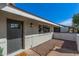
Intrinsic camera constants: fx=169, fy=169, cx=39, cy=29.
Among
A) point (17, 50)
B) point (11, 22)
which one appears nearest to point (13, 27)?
point (11, 22)

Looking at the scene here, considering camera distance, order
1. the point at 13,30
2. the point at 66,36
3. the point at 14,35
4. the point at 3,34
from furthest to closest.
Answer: the point at 66,36 < the point at 14,35 < the point at 13,30 < the point at 3,34

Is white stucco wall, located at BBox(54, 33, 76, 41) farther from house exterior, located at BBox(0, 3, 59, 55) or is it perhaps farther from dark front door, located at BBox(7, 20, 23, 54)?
dark front door, located at BBox(7, 20, 23, 54)

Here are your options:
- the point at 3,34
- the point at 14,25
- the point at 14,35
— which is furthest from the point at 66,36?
the point at 3,34

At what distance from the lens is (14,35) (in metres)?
10.2

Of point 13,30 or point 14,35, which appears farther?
point 14,35

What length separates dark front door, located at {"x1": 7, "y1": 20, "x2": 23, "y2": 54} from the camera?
30.5 feet

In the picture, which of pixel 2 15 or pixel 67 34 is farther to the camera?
pixel 67 34

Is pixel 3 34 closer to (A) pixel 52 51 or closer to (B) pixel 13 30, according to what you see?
(B) pixel 13 30

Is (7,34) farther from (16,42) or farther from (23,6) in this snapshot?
(23,6)

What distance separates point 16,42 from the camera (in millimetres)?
10508

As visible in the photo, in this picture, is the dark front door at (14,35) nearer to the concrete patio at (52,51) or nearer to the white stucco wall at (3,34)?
the white stucco wall at (3,34)

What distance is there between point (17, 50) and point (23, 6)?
2.99 meters

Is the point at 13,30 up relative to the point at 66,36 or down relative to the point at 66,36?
up

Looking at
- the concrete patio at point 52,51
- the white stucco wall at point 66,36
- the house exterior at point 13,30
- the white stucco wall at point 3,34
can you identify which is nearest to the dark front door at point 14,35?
the house exterior at point 13,30
